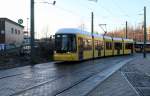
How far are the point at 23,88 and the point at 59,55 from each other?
2074cm

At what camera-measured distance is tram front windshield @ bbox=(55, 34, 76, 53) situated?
3761 centimetres

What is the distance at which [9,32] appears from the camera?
93250mm

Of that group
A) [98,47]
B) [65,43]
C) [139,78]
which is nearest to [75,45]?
[65,43]

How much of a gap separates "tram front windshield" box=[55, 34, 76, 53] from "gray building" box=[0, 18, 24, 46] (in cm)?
5034

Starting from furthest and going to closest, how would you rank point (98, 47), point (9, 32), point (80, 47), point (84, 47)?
point (9, 32), point (98, 47), point (84, 47), point (80, 47)

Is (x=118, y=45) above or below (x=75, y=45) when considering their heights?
below

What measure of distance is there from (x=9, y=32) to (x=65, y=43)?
57520 millimetres

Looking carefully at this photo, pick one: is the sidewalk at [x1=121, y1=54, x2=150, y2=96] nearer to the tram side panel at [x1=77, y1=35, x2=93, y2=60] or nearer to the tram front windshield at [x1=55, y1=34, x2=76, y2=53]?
the tram front windshield at [x1=55, y1=34, x2=76, y2=53]

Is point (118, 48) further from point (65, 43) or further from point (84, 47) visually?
point (65, 43)

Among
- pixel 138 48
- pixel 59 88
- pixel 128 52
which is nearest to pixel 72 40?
pixel 59 88

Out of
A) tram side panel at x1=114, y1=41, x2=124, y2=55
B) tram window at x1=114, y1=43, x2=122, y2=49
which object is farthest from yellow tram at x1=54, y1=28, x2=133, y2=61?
tram window at x1=114, y1=43, x2=122, y2=49

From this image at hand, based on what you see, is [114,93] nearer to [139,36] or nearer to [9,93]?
[9,93]

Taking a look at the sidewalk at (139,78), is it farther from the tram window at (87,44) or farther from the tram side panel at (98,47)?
the tram side panel at (98,47)

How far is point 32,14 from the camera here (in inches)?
1566
